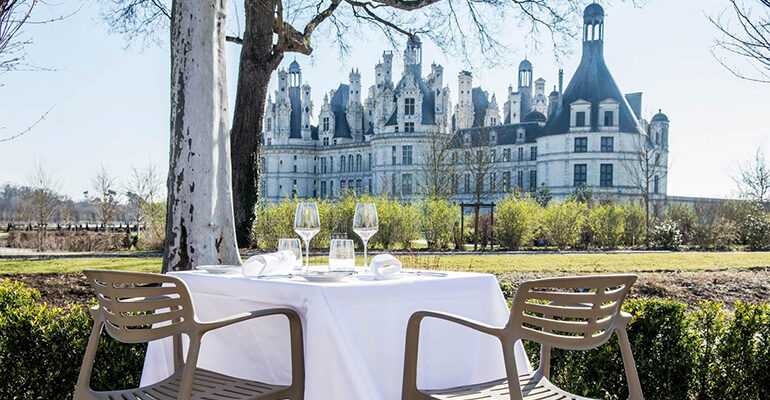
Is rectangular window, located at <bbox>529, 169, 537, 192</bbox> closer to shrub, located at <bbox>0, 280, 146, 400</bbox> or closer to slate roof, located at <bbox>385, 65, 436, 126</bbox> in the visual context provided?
slate roof, located at <bbox>385, 65, 436, 126</bbox>

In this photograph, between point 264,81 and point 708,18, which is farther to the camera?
point 264,81

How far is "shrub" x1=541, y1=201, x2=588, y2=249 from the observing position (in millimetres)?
19336

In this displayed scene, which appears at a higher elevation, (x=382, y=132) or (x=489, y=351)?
(x=382, y=132)

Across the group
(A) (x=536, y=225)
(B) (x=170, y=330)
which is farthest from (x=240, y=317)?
(A) (x=536, y=225)

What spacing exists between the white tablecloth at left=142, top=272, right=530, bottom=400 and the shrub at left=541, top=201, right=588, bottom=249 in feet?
56.1

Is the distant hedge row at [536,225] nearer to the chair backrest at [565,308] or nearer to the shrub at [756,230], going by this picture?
the shrub at [756,230]

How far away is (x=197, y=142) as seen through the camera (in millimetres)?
5215

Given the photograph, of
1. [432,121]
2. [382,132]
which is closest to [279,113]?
[382,132]

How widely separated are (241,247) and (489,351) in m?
8.94

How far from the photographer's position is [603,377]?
3426 mm

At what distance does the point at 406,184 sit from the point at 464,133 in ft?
25.6

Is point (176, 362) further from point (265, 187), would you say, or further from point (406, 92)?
point (265, 187)

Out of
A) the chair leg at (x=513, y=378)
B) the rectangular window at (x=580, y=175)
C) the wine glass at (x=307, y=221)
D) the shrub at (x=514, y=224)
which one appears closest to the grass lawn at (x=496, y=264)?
the shrub at (x=514, y=224)

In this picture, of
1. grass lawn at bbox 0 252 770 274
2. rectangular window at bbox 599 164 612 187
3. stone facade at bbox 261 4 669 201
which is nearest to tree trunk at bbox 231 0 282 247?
grass lawn at bbox 0 252 770 274
